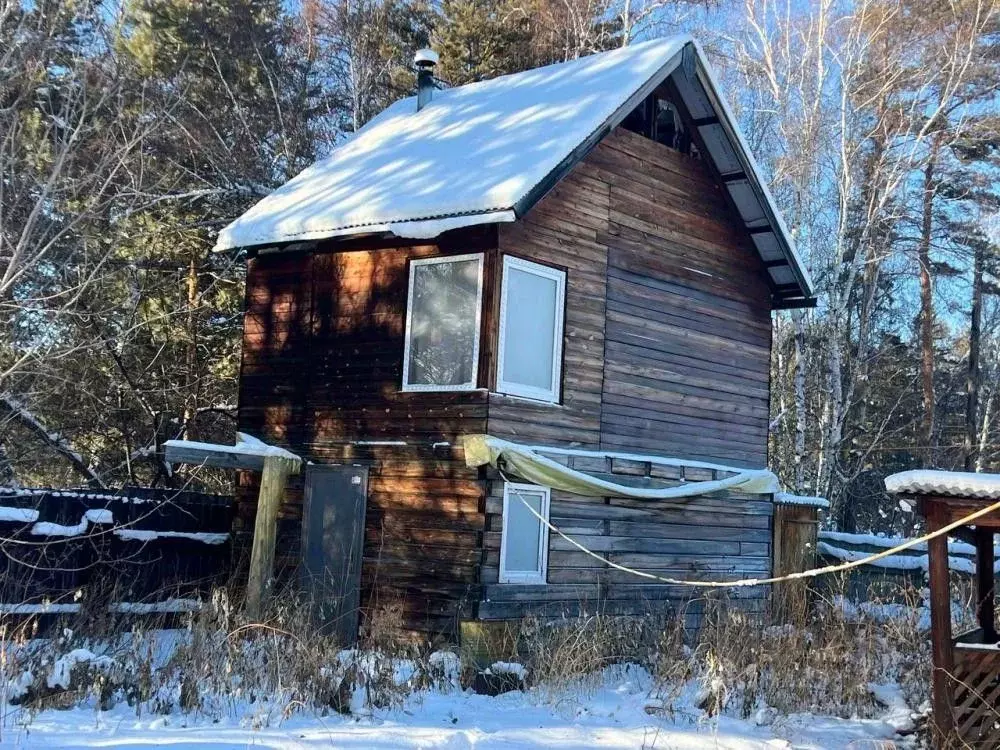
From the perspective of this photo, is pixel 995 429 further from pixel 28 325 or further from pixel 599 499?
pixel 28 325

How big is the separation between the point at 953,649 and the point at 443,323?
639 centimetres

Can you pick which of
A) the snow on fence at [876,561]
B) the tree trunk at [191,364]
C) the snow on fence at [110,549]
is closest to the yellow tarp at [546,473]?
the snow on fence at [110,549]

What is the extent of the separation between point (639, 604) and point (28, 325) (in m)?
10.1

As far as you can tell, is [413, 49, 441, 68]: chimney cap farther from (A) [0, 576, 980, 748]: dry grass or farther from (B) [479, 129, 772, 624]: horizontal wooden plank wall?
(A) [0, 576, 980, 748]: dry grass

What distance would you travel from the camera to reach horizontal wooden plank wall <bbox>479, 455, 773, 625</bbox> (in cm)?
1227

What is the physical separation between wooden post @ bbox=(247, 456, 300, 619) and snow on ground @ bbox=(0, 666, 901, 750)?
348 centimetres

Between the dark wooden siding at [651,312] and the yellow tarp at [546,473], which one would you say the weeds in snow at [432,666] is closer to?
the yellow tarp at [546,473]

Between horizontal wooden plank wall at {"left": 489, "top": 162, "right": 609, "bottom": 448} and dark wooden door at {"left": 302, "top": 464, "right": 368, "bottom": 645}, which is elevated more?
horizontal wooden plank wall at {"left": 489, "top": 162, "right": 609, "bottom": 448}

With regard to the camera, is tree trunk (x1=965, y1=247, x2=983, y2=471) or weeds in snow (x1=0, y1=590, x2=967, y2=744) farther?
tree trunk (x1=965, y1=247, x2=983, y2=471)

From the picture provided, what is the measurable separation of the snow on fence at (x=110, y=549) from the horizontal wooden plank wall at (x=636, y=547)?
3.49 m

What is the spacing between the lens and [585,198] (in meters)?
13.4

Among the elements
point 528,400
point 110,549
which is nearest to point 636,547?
point 528,400

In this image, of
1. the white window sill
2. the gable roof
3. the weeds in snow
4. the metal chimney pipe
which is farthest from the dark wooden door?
the metal chimney pipe

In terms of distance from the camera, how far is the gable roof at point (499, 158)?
12.2m
